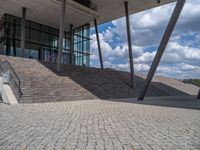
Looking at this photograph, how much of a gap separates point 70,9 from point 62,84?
526 inches

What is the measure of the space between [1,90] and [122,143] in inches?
432

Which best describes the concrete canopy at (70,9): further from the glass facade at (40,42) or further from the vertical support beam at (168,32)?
the vertical support beam at (168,32)

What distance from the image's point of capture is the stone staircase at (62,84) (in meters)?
15.1

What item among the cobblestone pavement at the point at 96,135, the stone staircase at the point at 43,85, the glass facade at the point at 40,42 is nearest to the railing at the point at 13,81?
the stone staircase at the point at 43,85

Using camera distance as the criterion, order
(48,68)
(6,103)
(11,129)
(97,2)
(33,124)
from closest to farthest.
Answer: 1. (11,129)
2. (33,124)
3. (6,103)
4. (48,68)
5. (97,2)

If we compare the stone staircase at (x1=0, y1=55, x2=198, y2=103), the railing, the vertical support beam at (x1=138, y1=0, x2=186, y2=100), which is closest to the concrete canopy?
the stone staircase at (x1=0, y1=55, x2=198, y2=103)

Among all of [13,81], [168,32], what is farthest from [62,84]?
[168,32]

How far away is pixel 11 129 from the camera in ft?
19.2

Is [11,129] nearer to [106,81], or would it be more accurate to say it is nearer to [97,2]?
[106,81]

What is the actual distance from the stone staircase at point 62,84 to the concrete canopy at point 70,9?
8.00 meters

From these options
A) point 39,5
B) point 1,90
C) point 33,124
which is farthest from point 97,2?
point 33,124

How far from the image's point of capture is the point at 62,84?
18.0 m

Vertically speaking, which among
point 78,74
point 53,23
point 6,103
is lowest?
point 6,103

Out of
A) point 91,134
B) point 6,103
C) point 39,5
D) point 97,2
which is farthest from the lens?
point 97,2
